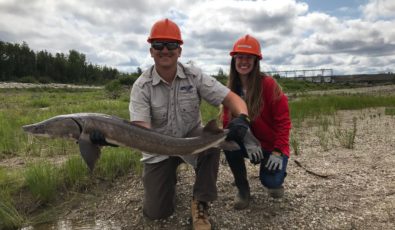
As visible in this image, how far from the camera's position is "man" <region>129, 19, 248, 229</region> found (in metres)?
4.08

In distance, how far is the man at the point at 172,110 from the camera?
13.4ft

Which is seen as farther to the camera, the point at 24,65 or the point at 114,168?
the point at 24,65

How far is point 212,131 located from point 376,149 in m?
4.44

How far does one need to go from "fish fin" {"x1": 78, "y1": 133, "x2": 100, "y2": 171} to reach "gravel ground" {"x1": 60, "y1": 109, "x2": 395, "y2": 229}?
1.00m

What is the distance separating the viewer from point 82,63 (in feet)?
266

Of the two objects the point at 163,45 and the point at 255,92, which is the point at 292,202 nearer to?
the point at 255,92

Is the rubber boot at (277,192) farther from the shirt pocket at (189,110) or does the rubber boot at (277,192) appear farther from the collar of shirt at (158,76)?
the collar of shirt at (158,76)

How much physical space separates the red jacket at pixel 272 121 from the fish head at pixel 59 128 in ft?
6.00

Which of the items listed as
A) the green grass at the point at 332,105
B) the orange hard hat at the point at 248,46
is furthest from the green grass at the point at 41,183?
the green grass at the point at 332,105

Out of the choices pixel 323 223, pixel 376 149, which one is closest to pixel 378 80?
pixel 376 149

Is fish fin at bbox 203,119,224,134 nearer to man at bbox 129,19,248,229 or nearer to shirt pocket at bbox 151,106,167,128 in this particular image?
man at bbox 129,19,248,229

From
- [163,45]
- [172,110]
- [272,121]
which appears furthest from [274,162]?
[163,45]

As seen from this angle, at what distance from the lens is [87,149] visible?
3617 mm

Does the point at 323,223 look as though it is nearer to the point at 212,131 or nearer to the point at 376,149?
the point at 212,131
